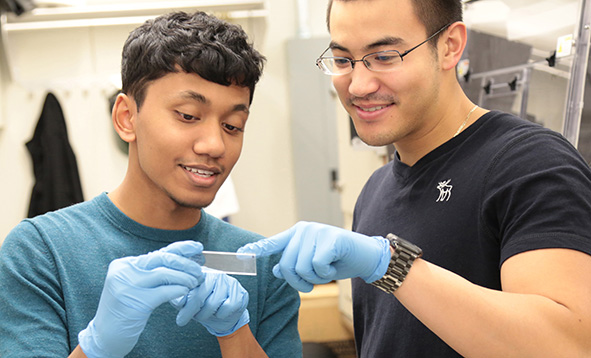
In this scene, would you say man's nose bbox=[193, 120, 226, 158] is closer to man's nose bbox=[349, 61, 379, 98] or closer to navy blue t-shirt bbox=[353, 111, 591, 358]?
man's nose bbox=[349, 61, 379, 98]

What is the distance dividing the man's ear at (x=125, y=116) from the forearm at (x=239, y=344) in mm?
464

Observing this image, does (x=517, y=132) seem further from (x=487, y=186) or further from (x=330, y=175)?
(x=330, y=175)

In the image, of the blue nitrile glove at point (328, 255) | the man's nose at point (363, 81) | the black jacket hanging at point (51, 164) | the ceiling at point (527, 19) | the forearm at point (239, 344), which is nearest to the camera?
the blue nitrile glove at point (328, 255)

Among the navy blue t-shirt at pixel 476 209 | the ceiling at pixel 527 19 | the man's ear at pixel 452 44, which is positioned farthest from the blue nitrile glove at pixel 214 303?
the ceiling at pixel 527 19

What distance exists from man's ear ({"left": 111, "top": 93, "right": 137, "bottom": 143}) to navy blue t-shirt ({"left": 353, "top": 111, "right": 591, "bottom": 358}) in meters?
0.60

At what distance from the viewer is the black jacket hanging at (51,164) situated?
11.6ft

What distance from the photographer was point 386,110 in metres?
1.24

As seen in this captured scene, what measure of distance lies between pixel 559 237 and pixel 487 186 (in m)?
0.20

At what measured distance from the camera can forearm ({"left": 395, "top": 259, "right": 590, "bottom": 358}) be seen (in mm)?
896

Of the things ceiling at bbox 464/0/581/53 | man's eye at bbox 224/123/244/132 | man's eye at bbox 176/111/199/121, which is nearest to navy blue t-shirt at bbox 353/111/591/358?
man's eye at bbox 224/123/244/132

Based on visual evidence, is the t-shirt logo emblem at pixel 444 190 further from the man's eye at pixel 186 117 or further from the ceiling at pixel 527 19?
the ceiling at pixel 527 19

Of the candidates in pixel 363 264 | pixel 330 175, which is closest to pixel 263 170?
pixel 330 175

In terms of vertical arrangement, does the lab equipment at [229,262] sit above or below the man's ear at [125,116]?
below

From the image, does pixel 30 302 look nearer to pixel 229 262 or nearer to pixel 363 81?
pixel 229 262
